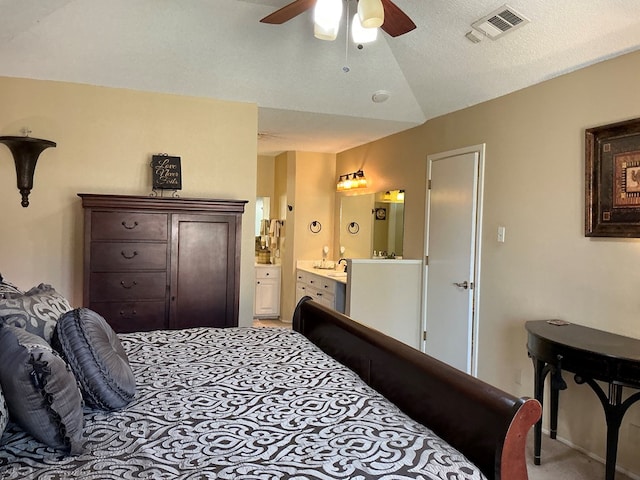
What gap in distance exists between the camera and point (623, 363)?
2.20 meters

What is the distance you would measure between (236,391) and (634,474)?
7.81ft

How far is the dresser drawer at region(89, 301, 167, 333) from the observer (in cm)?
328

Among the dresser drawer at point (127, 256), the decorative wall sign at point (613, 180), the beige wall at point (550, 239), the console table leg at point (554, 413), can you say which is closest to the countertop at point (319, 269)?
the beige wall at point (550, 239)

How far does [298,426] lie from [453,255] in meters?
2.98

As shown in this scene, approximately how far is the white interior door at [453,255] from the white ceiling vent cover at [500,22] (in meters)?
1.00

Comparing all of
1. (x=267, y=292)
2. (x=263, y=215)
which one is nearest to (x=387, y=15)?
(x=267, y=292)

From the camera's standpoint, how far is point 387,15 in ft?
7.84

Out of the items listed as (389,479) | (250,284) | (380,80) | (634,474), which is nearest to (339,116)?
(380,80)

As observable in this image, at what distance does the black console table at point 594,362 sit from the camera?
87.5 inches

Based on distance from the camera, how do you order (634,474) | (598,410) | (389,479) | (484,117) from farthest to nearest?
(484,117) < (598,410) < (634,474) < (389,479)

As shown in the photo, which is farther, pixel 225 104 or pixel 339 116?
pixel 339 116

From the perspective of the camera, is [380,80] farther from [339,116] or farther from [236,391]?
[236,391]

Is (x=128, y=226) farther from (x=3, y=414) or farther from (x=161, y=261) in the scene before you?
(x=3, y=414)

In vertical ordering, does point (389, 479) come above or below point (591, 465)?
above
